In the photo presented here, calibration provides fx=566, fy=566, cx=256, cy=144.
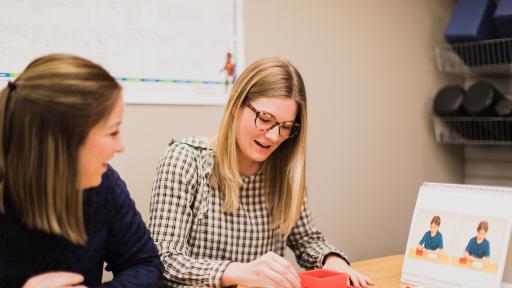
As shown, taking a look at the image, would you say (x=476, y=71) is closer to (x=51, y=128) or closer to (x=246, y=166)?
(x=246, y=166)

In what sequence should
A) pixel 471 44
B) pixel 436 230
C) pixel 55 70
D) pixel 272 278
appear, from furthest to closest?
pixel 471 44, pixel 436 230, pixel 272 278, pixel 55 70

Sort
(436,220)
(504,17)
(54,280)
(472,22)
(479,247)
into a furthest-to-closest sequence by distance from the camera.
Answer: (472,22), (504,17), (436,220), (479,247), (54,280)

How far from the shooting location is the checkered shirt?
60.1 inches

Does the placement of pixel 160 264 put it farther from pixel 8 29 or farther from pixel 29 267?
pixel 8 29

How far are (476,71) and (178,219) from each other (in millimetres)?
1911

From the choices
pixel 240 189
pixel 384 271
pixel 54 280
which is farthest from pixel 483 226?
pixel 54 280

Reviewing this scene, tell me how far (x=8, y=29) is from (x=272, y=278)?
109 centimetres

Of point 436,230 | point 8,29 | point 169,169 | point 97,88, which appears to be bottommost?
point 436,230

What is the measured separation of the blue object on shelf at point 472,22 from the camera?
263 cm

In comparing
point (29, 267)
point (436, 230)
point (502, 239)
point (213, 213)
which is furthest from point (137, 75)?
point (502, 239)

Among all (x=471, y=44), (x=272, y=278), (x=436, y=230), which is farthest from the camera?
(x=471, y=44)

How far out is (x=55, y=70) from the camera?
3.61ft

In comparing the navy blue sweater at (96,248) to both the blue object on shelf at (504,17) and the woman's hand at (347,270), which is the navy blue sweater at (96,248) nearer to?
the woman's hand at (347,270)

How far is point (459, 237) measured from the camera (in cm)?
158
